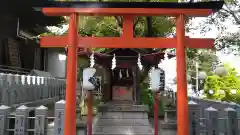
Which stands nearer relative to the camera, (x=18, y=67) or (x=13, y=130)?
(x=13, y=130)

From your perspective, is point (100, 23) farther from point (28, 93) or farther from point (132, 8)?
point (132, 8)

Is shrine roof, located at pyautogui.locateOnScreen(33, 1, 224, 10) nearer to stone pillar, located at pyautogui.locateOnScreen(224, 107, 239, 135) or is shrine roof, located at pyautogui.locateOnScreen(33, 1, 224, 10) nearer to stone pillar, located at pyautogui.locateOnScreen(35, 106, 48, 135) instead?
stone pillar, located at pyautogui.locateOnScreen(35, 106, 48, 135)

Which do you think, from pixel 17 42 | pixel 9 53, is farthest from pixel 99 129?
pixel 17 42

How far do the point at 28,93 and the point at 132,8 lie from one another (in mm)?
7004

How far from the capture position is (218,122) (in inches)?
289

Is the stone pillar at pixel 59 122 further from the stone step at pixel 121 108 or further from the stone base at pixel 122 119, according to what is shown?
the stone step at pixel 121 108

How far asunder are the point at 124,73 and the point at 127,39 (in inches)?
289

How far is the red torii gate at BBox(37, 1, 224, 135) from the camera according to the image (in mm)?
6125

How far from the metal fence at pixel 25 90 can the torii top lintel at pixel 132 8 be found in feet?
13.4

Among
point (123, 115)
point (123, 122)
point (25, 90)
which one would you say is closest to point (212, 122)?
point (123, 122)

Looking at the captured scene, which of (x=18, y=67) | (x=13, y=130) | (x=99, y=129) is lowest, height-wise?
(x=99, y=129)

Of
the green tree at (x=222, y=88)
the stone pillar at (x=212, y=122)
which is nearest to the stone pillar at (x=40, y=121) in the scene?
the stone pillar at (x=212, y=122)

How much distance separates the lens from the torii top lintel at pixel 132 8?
6.21 meters

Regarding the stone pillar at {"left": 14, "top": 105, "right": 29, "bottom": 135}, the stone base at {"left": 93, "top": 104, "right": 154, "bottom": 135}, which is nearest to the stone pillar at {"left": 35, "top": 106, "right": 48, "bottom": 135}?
the stone pillar at {"left": 14, "top": 105, "right": 29, "bottom": 135}
